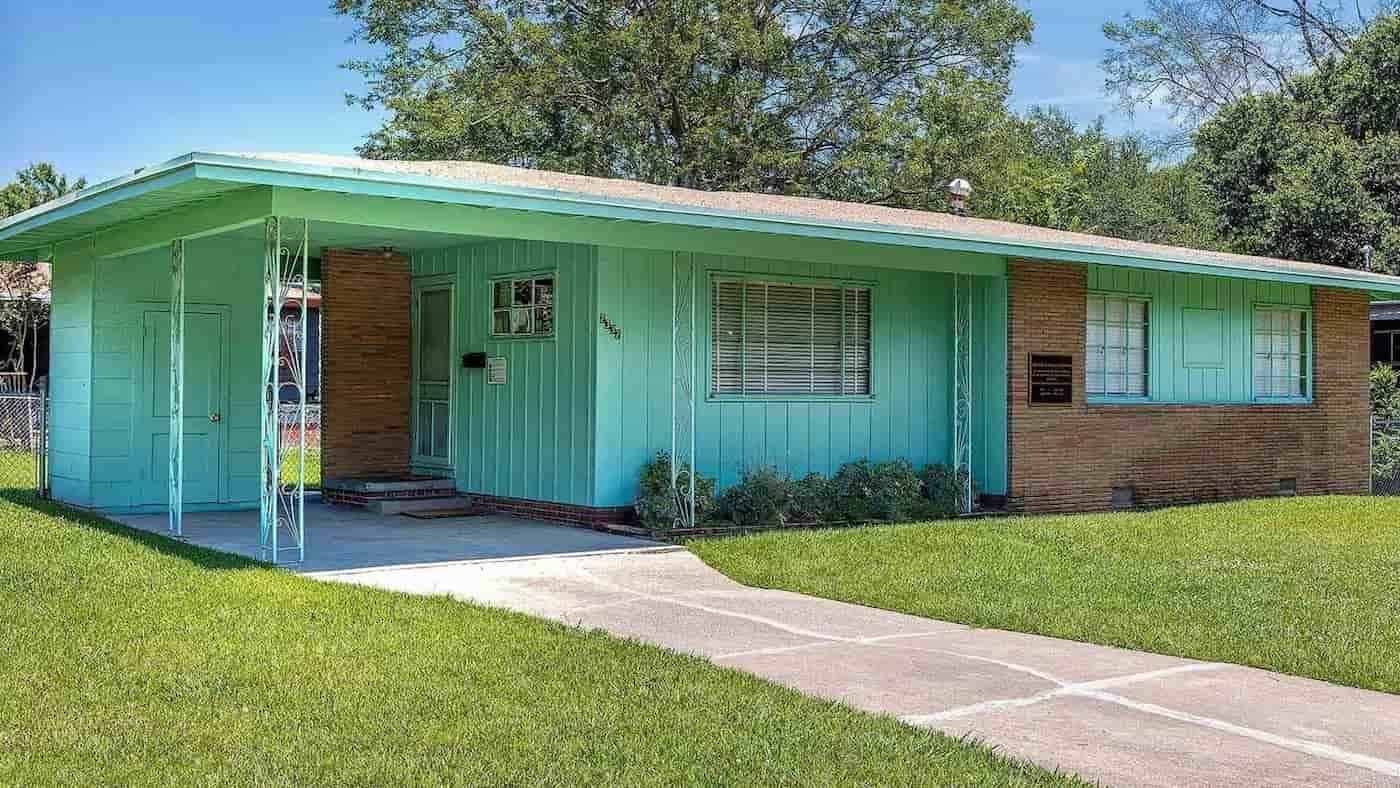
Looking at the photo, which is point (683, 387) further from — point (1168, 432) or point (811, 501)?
point (1168, 432)

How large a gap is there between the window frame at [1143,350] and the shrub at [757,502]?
4.53m

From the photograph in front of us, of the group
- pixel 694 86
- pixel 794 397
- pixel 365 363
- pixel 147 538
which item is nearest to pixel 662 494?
pixel 794 397

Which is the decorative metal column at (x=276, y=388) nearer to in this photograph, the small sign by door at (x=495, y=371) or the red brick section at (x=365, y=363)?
the small sign by door at (x=495, y=371)

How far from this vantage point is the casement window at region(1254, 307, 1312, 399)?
18.4 metres

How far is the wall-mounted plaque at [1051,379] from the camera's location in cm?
1547

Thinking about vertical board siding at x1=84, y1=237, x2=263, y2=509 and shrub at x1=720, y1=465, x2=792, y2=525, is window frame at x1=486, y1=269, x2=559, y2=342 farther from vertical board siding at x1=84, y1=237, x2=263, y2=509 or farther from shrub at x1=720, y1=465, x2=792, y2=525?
vertical board siding at x1=84, y1=237, x2=263, y2=509

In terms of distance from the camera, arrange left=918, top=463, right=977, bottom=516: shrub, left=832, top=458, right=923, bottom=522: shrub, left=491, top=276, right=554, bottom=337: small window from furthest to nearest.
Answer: left=918, top=463, right=977, bottom=516: shrub, left=832, top=458, right=923, bottom=522: shrub, left=491, top=276, right=554, bottom=337: small window

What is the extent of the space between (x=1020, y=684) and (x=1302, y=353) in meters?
13.7

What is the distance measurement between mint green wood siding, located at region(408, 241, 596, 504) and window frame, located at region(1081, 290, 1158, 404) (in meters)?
6.10

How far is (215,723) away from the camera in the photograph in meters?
5.86

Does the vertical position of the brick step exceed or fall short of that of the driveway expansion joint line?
it exceeds it

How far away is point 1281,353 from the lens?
738 inches

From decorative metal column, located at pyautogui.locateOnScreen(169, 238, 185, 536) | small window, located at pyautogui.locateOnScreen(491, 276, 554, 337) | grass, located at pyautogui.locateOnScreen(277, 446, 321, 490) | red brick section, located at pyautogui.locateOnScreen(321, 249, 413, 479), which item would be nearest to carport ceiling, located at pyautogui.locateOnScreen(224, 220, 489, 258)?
red brick section, located at pyautogui.locateOnScreen(321, 249, 413, 479)

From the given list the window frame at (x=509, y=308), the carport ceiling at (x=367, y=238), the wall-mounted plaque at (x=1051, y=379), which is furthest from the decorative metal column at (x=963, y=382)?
the carport ceiling at (x=367, y=238)
